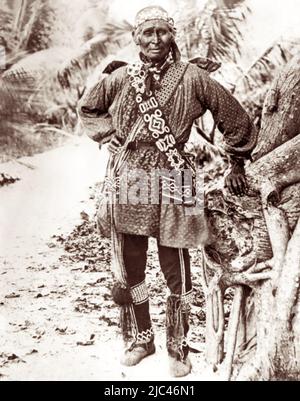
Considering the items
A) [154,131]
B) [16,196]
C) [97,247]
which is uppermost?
[154,131]

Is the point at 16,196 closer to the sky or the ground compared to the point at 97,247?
closer to the sky

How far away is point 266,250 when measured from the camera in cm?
453

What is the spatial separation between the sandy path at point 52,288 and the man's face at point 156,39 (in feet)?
2.32

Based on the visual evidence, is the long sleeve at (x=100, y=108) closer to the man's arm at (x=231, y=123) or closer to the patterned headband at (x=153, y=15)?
the patterned headband at (x=153, y=15)

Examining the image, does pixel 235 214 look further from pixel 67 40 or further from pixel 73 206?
pixel 67 40

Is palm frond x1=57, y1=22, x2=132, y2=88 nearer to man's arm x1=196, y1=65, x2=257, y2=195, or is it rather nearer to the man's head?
the man's head

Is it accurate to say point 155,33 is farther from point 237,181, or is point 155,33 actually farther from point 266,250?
point 266,250

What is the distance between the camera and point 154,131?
440cm

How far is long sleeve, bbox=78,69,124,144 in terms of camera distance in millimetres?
4488

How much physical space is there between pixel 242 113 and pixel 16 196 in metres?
1.58

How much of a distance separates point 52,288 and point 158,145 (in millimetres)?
1192

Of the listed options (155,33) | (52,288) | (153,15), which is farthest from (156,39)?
(52,288)

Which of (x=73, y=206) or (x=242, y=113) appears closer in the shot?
(x=242, y=113)
